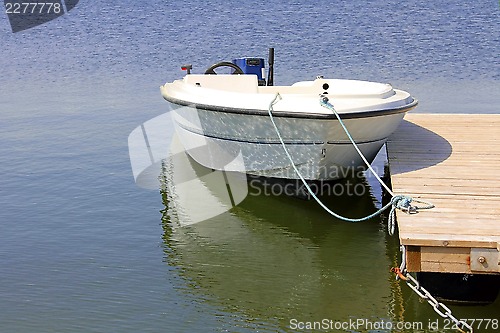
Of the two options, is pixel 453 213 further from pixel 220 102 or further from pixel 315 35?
pixel 315 35

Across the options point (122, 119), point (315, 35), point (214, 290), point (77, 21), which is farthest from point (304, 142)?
point (77, 21)

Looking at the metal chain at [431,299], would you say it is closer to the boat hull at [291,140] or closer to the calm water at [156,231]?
the calm water at [156,231]

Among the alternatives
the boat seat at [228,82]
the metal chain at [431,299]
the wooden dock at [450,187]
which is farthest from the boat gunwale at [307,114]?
the metal chain at [431,299]

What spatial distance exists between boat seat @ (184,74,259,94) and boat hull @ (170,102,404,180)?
0.70 meters

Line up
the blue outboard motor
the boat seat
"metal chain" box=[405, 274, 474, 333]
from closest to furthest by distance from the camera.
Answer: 1. "metal chain" box=[405, 274, 474, 333]
2. the boat seat
3. the blue outboard motor

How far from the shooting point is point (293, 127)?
6.53m

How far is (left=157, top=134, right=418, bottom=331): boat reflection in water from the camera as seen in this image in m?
5.16

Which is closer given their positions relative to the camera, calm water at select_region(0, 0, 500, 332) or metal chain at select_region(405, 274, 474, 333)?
metal chain at select_region(405, 274, 474, 333)

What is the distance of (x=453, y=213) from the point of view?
5.10 m

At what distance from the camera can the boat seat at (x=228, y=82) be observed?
8.37 metres

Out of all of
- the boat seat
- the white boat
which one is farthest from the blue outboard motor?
the white boat

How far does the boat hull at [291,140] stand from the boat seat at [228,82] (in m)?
0.70

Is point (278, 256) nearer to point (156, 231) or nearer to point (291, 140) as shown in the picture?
point (291, 140)

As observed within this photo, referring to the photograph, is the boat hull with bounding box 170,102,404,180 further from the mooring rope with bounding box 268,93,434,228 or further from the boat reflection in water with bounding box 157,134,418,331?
the boat reflection in water with bounding box 157,134,418,331
